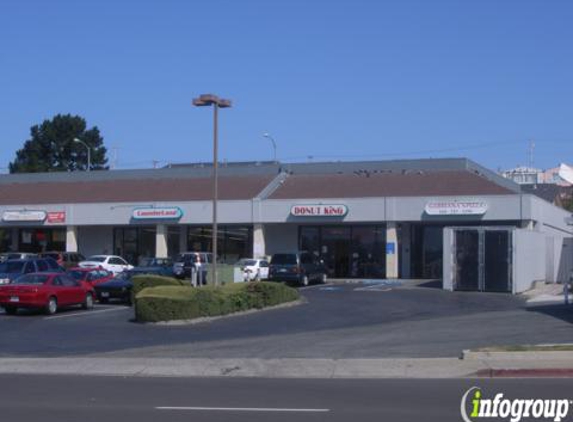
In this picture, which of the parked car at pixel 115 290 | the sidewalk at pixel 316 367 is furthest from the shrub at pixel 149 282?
the sidewalk at pixel 316 367

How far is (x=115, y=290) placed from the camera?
3684 cm

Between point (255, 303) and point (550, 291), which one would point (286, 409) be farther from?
point (550, 291)

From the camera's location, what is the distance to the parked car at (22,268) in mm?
37250

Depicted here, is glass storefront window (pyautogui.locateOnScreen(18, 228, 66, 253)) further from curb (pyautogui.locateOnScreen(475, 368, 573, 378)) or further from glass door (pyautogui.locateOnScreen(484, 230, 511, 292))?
curb (pyautogui.locateOnScreen(475, 368, 573, 378))

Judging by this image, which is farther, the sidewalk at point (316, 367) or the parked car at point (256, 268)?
the parked car at point (256, 268)

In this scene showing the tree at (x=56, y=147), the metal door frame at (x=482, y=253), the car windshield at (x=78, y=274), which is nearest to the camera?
the car windshield at (x=78, y=274)

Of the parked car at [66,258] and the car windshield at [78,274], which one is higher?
the parked car at [66,258]

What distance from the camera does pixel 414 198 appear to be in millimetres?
50969

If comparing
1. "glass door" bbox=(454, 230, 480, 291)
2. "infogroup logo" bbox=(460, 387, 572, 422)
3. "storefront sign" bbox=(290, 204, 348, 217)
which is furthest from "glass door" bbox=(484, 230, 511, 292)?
"infogroup logo" bbox=(460, 387, 572, 422)

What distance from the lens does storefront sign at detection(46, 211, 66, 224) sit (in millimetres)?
58375

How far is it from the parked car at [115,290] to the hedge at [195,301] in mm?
5979

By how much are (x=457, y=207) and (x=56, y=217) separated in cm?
2499

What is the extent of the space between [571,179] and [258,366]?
32.5 feet

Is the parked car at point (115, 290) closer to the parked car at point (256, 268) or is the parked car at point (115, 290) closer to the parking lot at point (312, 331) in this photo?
the parking lot at point (312, 331)
